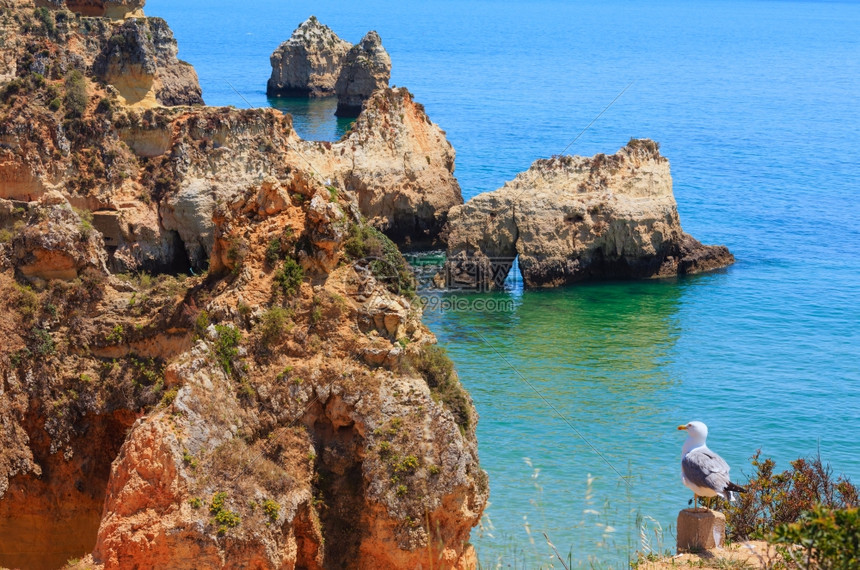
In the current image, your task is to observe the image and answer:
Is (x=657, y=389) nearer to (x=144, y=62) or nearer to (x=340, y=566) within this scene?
(x=340, y=566)

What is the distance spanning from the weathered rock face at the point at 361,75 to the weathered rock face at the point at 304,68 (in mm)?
15835

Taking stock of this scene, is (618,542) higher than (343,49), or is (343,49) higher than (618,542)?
(343,49)

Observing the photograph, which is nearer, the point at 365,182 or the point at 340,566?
the point at 340,566

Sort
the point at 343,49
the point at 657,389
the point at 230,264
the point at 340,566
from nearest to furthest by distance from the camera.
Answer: the point at 340,566
the point at 230,264
the point at 657,389
the point at 343,49

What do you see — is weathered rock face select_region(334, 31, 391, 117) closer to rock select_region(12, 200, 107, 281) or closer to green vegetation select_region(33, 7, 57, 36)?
green vegetation select_region(33, 7, 57, 36)

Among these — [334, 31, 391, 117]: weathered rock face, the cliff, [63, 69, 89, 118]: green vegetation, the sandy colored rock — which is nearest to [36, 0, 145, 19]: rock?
[63, 69, 89, 118]: green vegetation

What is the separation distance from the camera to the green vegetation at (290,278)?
18016mm

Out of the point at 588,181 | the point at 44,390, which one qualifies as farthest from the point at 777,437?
the point at 44,390

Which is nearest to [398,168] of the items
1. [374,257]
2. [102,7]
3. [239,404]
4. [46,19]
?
[46,19]

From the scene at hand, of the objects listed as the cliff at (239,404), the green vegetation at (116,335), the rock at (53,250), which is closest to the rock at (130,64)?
the cliff at (239,404)

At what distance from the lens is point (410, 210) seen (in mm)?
56906

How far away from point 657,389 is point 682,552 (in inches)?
946

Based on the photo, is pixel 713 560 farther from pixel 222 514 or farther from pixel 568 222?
pixel 568 222

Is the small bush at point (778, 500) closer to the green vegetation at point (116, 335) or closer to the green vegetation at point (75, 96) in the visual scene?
the green vegetation at point (116, 335)
